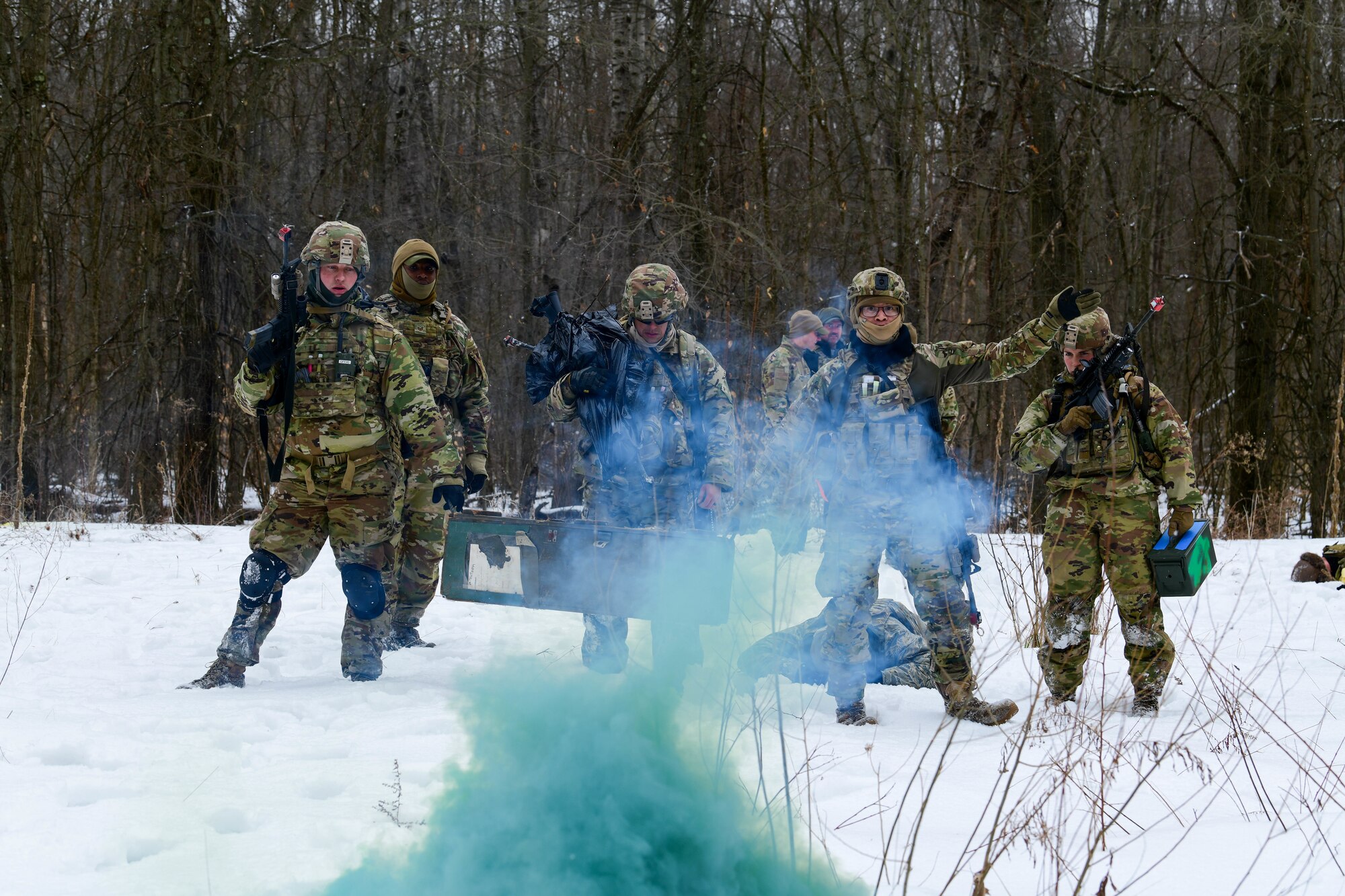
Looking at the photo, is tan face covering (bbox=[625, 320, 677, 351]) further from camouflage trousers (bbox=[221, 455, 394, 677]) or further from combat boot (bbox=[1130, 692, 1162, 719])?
combat boot (bbox=[1130, 692, 1162, 719])

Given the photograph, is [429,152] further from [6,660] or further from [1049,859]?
[1049,859]

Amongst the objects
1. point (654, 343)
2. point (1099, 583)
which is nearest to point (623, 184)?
point (654, 343)

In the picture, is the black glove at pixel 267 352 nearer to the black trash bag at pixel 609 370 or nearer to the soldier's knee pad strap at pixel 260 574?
the soldier's knee pad strap at pixel 260 574

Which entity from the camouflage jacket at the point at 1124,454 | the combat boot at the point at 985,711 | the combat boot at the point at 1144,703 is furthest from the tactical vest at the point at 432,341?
the combat boot at the point at 1144,703

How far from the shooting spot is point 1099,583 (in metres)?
4.99

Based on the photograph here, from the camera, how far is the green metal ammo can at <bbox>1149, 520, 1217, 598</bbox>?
15.1ft

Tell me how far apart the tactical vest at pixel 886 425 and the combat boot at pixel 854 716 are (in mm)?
1037

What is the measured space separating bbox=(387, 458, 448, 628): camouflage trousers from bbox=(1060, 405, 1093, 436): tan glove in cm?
328

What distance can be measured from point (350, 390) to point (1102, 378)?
3531 millimetres

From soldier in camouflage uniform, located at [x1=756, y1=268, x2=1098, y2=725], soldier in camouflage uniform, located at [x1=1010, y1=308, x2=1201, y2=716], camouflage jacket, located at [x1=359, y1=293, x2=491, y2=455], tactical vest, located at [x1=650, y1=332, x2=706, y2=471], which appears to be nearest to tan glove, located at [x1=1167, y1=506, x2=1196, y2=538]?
soldier in camouflage uniform, located at [x1=1010, y1=308, x2=1201, y2=716]

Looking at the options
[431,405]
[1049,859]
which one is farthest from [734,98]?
[1049,859]

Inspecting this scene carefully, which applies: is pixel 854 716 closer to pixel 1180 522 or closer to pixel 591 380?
pixel 1180 522

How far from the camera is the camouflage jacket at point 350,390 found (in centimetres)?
484

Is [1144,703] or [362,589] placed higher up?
[362,589]
